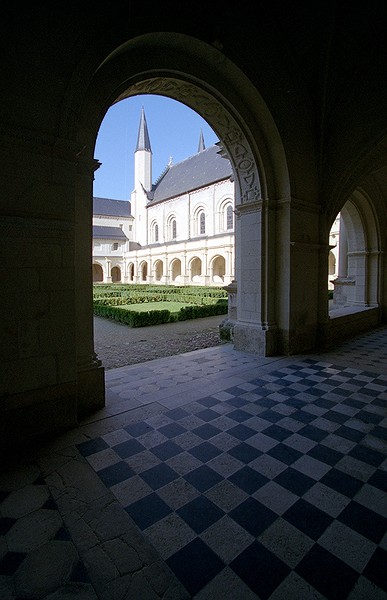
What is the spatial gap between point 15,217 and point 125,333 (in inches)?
264

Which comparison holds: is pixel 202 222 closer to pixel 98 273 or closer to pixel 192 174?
pixel 192 174

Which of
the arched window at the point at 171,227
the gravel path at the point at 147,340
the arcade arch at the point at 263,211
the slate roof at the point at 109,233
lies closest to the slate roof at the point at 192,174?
the arched window at the point at 171,227

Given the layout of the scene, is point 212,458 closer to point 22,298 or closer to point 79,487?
point 79,487

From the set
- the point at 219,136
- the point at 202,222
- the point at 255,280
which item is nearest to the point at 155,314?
the point at 255,280

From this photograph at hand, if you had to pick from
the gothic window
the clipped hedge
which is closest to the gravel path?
the clipped hedge

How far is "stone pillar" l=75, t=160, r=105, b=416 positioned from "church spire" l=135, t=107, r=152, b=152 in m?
46.2

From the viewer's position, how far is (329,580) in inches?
54.2

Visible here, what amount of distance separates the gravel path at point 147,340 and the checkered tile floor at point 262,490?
10.2 feet

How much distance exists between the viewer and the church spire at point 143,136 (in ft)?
142

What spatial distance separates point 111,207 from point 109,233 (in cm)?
568

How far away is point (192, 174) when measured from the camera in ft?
114

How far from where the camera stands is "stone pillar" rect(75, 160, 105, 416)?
304 cm

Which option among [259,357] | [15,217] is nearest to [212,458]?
[15,217]

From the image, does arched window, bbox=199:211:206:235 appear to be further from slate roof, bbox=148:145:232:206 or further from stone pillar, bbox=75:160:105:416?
stone pillar, bbox=75:160:105:416
